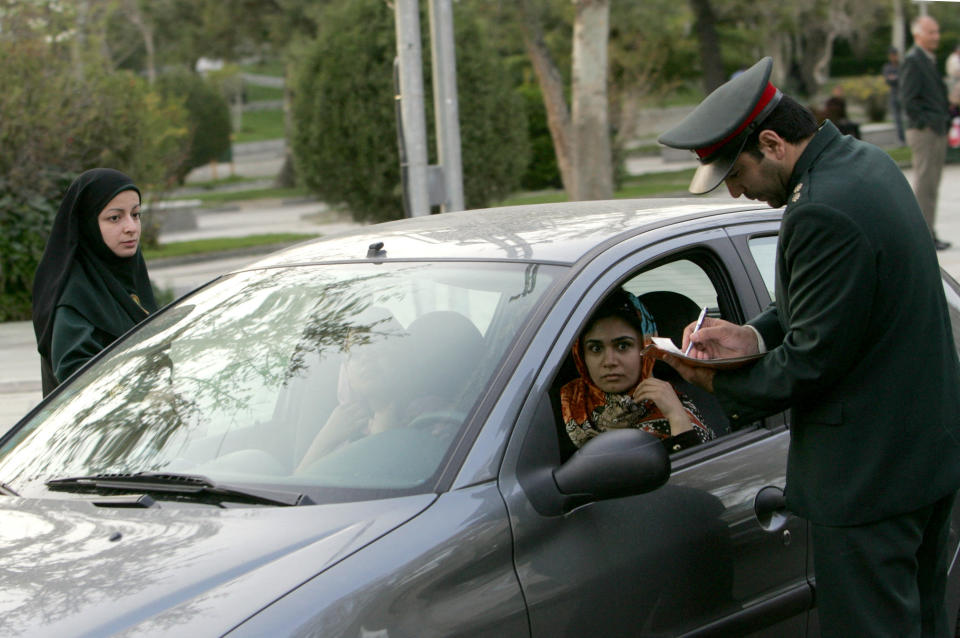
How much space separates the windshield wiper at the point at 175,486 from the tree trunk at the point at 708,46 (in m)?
30.7

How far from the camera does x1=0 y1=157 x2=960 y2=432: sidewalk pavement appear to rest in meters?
9.69

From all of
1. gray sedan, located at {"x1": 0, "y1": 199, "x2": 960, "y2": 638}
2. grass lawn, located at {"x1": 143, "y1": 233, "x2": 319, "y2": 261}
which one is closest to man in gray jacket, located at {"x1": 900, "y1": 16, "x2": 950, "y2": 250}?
gray sedan, located at {"x1": 0, "y1": 199, "x2": 960, "y2": 638}

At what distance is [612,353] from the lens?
144 inches

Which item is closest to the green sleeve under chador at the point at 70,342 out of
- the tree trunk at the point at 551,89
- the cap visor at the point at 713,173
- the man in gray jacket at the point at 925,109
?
the cap visor at the point at 713,173

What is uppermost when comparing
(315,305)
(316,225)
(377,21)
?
(377,21)

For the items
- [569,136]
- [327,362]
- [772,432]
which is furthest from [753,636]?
[569,136]

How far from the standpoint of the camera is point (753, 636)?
320 cm

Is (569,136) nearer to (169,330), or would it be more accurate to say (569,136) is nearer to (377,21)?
(377,21)

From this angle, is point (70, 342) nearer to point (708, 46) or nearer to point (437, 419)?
point (437, 419)

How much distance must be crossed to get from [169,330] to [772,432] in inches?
68.2

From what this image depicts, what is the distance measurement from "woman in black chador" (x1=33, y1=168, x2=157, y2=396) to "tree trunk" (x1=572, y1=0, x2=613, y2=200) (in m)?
10.9

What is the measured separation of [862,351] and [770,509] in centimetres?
Result: 61

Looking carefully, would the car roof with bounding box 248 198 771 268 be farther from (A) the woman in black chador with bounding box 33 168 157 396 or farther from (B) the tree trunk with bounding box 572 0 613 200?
(B) the tree trunk with bounding box 572 0 613 200

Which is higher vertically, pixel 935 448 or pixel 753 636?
pixel 935 448
